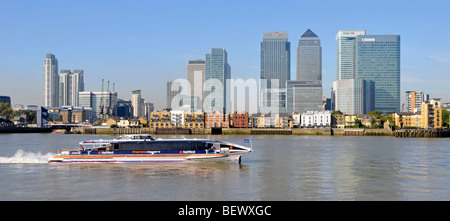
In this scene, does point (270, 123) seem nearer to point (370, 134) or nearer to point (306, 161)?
point (370, 134)

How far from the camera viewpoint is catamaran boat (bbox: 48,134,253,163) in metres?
40.7

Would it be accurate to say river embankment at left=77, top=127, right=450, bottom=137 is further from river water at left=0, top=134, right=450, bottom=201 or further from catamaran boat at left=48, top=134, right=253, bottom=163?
catamaran boat at left=48, top=134, right=253, bottom=163

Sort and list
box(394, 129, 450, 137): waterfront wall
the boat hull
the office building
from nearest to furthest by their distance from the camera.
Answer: the boat hull
box(394, 129, 450, 137): waterfront wall
the office building

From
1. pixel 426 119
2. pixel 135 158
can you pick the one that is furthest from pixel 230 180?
pixel 426 119

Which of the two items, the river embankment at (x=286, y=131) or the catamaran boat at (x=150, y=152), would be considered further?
the river embankment at (x=286, y=131)

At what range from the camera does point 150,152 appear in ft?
134

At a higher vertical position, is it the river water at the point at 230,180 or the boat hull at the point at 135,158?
the boat hull at the point at 135,158

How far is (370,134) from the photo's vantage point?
126 metres

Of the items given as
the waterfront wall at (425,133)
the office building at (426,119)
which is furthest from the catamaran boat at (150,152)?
the office building at (426,119)

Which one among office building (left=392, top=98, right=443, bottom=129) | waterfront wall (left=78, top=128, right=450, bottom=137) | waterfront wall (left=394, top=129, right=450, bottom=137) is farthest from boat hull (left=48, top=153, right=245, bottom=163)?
office building (left=392, top=98, right=443, bottom=129)

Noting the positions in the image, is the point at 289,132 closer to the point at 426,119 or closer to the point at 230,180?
the point at 426,119

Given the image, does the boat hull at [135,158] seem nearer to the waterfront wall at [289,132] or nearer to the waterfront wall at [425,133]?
the waterfront wall at [425,133]

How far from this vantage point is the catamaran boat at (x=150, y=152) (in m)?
40.7
